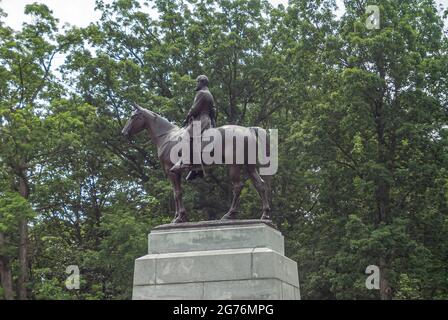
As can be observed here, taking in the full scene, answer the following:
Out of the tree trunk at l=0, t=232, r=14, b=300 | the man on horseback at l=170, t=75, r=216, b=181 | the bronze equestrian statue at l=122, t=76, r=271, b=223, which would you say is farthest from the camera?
the tree trunk at l=0, t=232, r=14, b=300

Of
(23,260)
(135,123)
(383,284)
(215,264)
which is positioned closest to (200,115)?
(135,123)

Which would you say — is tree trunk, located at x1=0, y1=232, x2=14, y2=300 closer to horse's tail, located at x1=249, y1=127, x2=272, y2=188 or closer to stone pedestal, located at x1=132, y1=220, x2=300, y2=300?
stone pedestal, located at x1=132, y1=220, x2=300, y2=300

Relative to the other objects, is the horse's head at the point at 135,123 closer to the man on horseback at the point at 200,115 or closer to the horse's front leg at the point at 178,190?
the man on horseback at the point at 200,115

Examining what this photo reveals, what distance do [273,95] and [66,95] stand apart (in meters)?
8.80

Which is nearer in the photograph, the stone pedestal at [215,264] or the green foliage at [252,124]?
the stone pedestal at [215,264]

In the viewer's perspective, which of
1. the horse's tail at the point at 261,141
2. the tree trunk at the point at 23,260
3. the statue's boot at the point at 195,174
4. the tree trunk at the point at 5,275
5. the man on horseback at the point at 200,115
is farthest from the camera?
the tree trunk at the point at 23,260

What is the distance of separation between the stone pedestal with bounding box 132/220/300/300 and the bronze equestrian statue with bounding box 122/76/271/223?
612 mm

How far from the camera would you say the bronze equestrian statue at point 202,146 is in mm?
14938

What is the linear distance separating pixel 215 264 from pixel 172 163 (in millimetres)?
2658

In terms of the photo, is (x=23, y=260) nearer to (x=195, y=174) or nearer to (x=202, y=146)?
(x=195, y=174)

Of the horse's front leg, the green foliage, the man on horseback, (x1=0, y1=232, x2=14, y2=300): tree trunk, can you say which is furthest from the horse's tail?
(x1=0, y1=232, x2=14, y2=300): tree trunk

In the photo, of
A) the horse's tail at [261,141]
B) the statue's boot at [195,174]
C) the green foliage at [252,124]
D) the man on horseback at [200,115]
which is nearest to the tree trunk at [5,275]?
the green foliage at [252,124]

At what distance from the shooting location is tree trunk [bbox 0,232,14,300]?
83.9 ft

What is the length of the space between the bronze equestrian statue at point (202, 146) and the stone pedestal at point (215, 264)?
612 mm
